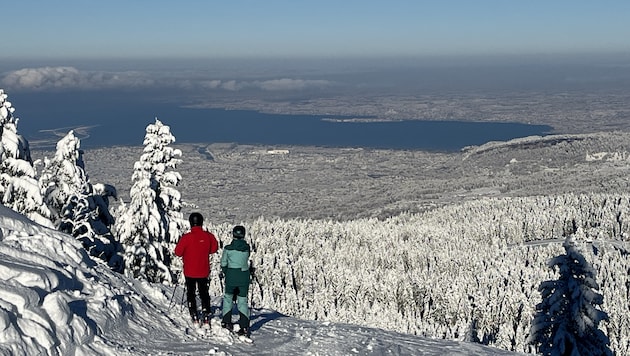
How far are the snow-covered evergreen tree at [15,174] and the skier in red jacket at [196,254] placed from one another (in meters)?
12.4

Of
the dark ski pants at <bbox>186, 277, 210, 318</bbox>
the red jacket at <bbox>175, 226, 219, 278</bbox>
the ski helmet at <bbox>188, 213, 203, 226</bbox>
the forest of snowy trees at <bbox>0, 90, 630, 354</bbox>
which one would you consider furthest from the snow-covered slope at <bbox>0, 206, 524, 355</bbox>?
the forest of snowy trees at <bbox>0, 90, 630, 354</bbox>

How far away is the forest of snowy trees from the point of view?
1005 inches

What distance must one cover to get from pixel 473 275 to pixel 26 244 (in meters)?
107

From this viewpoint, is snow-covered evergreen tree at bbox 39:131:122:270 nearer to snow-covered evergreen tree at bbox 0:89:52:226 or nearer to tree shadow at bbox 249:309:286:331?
snow-covered evergreen tree at bbox 0:89:52:226

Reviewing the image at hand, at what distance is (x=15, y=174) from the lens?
80.6 feet

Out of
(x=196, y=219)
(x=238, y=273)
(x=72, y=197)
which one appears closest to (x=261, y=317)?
(x=238, y=273)

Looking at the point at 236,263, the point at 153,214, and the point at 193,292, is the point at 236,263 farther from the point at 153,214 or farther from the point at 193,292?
the point at 153,214

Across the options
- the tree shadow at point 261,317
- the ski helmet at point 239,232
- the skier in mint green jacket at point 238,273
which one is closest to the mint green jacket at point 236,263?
the skier in mint green jacket at point 238,273

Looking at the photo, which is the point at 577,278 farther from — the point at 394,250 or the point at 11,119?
the point at 394,250

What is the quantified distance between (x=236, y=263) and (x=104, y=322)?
294cm

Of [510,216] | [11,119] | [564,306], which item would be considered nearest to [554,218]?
[510,216]

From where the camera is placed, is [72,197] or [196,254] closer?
[196,254]

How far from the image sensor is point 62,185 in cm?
2611

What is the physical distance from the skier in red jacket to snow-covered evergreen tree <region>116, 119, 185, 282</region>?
1593cm
